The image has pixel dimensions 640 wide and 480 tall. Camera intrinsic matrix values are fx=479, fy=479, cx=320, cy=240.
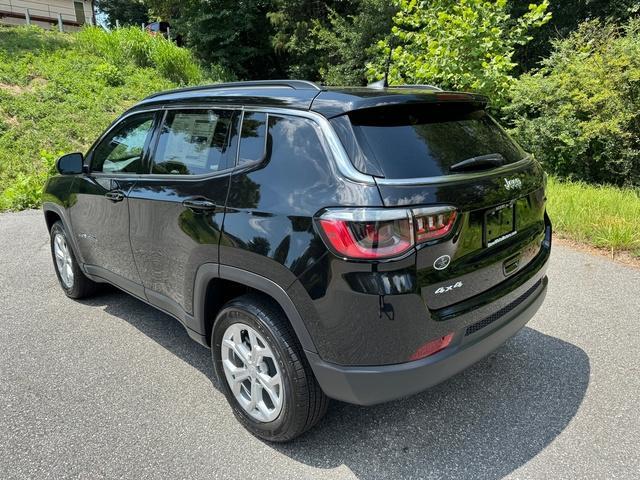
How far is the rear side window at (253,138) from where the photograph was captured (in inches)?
96.8

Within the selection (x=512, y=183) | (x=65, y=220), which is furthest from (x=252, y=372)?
(x=65, y=220)

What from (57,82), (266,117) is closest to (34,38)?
(57,82)

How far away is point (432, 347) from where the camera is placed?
216cm

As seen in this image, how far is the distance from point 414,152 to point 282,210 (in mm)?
672

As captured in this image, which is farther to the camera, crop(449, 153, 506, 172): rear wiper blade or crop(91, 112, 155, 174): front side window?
crop(91, 112, 155, 174): front side window

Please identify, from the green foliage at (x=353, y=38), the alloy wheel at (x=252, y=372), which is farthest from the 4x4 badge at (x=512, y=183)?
the green foliage at (x=353, y=38)

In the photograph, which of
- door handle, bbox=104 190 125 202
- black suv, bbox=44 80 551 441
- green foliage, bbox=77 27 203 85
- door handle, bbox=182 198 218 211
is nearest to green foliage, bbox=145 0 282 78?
green foliage, bbox=77 27 203 85

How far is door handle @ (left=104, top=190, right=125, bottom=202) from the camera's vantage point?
3.33 m

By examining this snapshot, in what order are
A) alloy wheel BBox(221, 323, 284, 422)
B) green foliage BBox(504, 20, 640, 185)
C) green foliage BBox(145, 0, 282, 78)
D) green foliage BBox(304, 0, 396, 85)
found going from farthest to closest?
green foliage BBox(145, 0, 282, 78), green foliage BBox(304, 0, 396, 85), green foliage BBox(504, 20, 640, 185), alloy wheel BBox(221, 323, 284, 422)

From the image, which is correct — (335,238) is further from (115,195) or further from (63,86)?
(63,86)

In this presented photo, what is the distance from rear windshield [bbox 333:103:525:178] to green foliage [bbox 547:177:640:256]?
10.6 ft

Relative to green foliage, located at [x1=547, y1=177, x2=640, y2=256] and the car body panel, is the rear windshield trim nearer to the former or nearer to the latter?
the car body panel

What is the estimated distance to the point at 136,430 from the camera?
266cm

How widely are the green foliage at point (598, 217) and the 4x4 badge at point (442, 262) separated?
395 cm
